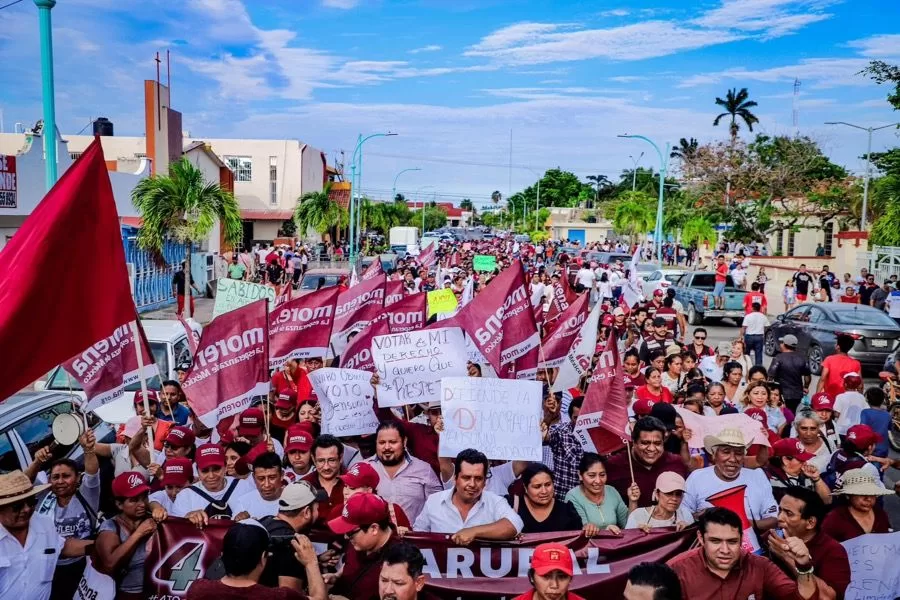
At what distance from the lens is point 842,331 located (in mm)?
16609

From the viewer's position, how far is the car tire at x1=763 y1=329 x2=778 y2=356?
1881 centimetres

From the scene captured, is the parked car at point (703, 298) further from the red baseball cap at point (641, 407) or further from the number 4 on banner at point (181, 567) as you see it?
the number 4 on banner at point (181, 567)

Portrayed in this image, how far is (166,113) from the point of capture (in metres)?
36.1

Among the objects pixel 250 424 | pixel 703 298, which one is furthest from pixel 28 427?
pixel 703 298

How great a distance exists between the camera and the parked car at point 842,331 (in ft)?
54.3

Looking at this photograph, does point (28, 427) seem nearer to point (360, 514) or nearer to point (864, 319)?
point (360, 514)

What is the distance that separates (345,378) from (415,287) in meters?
13.3

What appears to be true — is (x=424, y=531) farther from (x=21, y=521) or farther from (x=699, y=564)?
(x=21, y=521)

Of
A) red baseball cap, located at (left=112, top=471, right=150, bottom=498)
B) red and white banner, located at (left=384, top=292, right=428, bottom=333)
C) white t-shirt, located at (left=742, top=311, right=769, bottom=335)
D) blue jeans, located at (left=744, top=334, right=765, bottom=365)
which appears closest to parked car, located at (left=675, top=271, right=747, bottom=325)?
blue jeans, located at (left=744, top=334, right=765, bottom=365)

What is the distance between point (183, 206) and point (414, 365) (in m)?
15.8

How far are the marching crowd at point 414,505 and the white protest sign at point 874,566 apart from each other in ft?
0.38

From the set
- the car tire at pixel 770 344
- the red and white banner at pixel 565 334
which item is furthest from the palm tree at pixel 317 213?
the red and white banner at pixel 565 334

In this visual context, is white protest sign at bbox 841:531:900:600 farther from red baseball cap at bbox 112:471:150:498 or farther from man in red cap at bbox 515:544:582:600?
red baseball cap at bbox 112:471:150:498

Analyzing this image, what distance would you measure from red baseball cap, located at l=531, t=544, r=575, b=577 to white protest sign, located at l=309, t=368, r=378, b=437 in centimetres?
349
